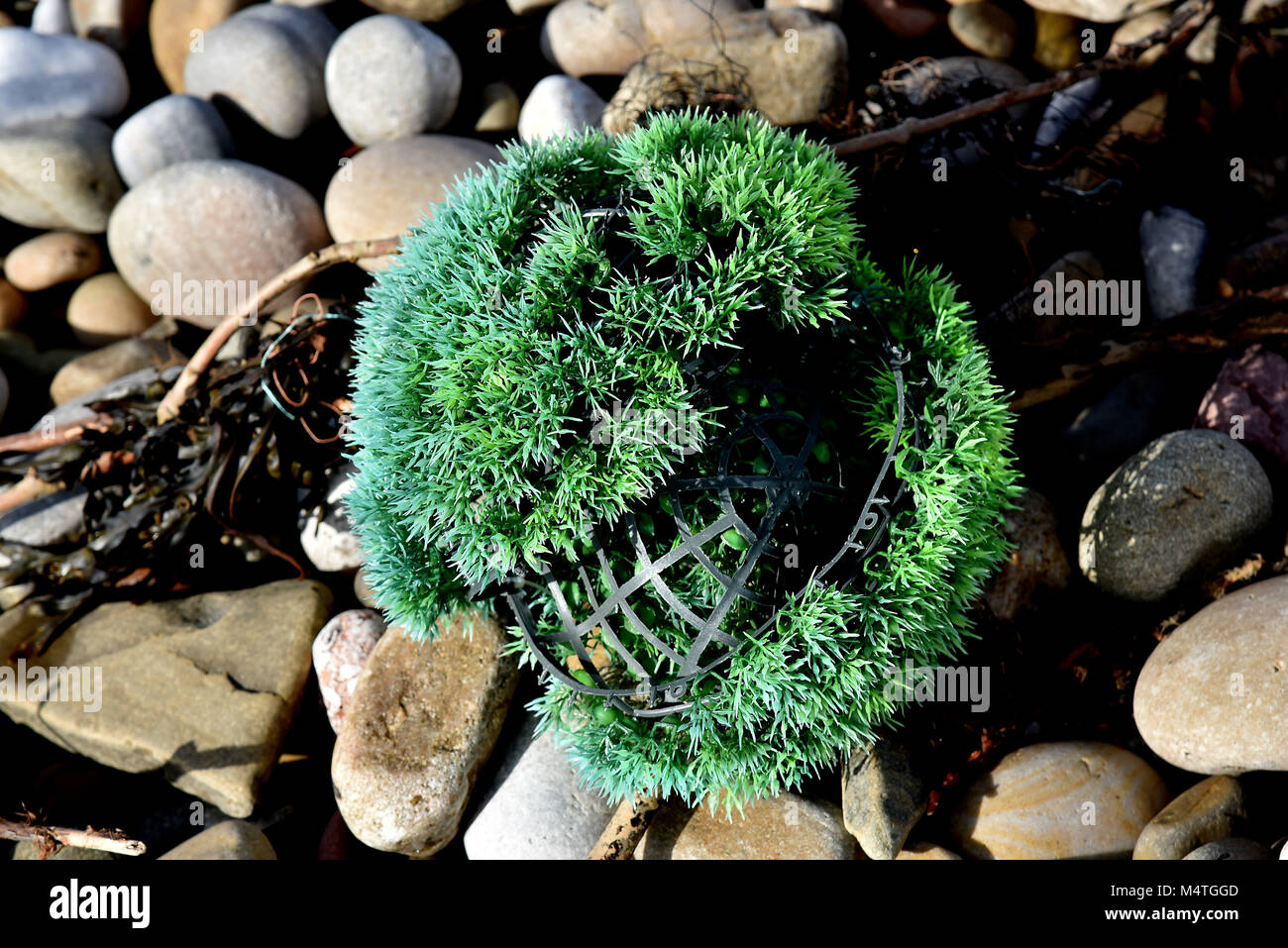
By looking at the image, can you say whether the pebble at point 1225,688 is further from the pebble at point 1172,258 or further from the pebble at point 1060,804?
the pebble at point 1172,258

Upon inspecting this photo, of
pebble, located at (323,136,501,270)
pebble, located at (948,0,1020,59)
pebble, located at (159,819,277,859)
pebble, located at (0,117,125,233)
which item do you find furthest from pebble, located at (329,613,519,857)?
pebble, located at (948,0,1020,59)

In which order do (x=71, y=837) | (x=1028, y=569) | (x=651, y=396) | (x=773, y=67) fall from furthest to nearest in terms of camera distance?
(x=773, y=67) → (x=1028, y=569) → (x=71, y=837) → (x=651, y=396)

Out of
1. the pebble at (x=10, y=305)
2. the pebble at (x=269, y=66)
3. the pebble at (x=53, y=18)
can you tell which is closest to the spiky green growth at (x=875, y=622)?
the pebble at (x=269, y=66)

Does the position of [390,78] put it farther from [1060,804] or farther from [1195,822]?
[1195,822]

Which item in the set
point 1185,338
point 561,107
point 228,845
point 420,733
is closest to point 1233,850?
point 1185,338

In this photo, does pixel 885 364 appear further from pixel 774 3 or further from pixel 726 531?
pixel 774 3

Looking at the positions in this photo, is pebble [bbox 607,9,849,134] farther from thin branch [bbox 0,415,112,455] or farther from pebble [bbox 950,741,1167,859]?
pebble [bbox 950,741,1167,859]
